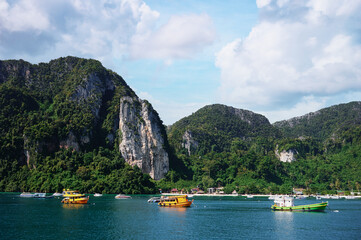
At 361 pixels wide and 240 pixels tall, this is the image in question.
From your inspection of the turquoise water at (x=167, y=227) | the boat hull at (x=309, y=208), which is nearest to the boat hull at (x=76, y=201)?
the turquoise water at (x=167, y=227)

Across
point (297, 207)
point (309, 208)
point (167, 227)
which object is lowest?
point (167, 227)

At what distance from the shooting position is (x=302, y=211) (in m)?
101

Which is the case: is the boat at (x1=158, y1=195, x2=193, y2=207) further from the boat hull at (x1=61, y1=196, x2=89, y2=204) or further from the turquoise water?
the turquoise water

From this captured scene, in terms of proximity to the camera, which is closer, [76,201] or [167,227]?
[167,227]

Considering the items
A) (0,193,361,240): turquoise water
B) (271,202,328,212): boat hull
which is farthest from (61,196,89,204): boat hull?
(271,202,328,212): boat hull

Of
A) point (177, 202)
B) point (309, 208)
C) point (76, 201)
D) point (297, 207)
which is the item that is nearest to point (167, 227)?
point (177, 202)

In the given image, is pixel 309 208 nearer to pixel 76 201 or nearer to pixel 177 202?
pixel 177 202

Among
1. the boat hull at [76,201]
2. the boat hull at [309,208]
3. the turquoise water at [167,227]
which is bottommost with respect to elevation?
the turquoise water at [167,227]

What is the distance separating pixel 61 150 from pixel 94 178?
30891 mm

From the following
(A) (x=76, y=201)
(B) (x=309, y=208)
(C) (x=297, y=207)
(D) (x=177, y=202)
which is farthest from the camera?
(A) (x=76, y=201)

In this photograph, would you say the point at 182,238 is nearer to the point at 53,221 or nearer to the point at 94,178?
the point at 53,221

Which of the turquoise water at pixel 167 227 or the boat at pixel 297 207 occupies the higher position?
the boat at pixel 297 207

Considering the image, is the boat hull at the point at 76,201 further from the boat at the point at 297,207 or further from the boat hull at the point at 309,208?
the boat hull at the point at 309,208

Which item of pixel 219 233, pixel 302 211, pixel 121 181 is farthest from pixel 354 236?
pixel 121 181
